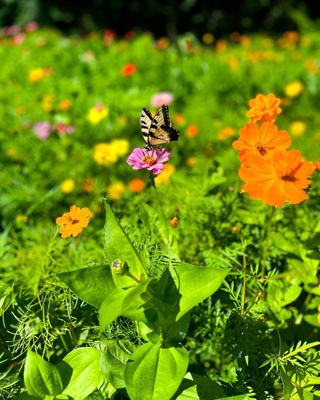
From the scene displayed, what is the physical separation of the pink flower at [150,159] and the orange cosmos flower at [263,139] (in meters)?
0.15

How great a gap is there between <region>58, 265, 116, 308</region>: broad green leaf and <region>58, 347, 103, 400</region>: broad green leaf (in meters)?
0.12

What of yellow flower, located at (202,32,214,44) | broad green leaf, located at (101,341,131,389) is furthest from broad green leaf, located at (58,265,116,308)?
yellow flower, located at (202,32,214,44)

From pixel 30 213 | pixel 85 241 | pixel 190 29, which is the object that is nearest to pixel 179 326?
pixel 85 241

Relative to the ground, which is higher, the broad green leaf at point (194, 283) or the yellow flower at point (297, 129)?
the broad green leaf at point (194, 283)

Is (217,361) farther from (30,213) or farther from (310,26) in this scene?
(310,26)

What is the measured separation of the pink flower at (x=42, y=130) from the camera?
2.49 metres

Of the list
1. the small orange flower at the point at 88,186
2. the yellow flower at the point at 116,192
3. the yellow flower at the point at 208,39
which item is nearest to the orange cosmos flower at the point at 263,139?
the yellow flower at the point at 116,192

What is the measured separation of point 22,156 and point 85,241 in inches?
39.1

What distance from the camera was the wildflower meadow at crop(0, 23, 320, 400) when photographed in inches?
36.5

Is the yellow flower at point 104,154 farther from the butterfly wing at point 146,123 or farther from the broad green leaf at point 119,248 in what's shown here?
the broad green leaf at point 119,248

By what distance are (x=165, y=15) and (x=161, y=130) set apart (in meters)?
6.65

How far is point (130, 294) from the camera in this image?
87cm

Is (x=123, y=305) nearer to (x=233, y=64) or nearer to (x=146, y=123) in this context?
(x=146, y=123)

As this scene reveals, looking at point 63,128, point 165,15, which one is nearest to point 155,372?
point 63,128
